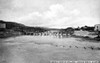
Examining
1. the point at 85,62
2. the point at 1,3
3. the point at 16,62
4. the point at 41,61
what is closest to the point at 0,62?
the point at 16,62

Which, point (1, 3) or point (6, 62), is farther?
point (1, 3)

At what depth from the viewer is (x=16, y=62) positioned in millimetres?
3891

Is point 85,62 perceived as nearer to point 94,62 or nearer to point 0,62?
point 94,62

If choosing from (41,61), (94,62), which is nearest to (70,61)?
(94,62)

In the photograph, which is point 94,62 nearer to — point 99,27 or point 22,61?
point 22,61

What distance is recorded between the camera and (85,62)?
3.99 m

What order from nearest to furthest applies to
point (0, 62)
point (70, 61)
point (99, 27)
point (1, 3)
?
point (0, 62)
point (70, 61)
point (1, 3)
point (99, 27)

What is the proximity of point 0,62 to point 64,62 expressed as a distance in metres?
3.03

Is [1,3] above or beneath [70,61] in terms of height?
above

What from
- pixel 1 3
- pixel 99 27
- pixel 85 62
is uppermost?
pixel 1 3

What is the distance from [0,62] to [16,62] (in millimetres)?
720

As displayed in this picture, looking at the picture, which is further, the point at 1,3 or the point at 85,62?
the point at 1,3

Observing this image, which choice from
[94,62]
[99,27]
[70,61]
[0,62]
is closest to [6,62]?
[0,62]

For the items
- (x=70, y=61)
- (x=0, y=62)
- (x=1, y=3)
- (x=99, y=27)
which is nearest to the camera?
(x=0, y=62)
